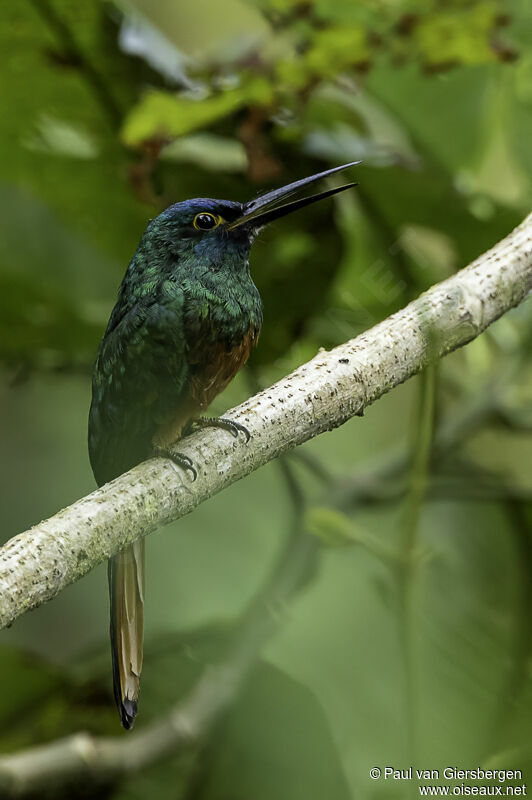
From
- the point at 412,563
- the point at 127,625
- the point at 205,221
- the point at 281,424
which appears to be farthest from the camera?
the point at 205,221

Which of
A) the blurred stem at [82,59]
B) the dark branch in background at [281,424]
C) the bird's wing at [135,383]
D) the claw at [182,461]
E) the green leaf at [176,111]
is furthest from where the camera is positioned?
the blurred stem at [82,59]

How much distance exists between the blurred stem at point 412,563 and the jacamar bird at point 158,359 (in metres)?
0.33

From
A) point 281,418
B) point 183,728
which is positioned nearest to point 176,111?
point 281,418

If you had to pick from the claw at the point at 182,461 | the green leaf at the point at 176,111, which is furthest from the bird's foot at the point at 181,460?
the green leaf at the point at 176,111

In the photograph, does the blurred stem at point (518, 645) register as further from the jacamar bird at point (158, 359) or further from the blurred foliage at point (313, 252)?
the jacamar bird at point (158, 359)

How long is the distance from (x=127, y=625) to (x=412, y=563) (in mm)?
518

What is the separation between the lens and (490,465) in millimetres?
2396

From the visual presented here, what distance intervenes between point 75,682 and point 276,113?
4.53 feet

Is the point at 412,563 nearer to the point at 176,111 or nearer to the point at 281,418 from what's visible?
the point at 281,418

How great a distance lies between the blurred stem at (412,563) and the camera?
1431mm

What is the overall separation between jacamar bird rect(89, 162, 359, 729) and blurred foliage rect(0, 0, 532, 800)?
35 centimetres

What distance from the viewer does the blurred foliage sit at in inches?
74.8

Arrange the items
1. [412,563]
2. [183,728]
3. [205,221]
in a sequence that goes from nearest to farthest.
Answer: [412,563], [205,221], [183,728]

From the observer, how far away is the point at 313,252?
209 centimetres
